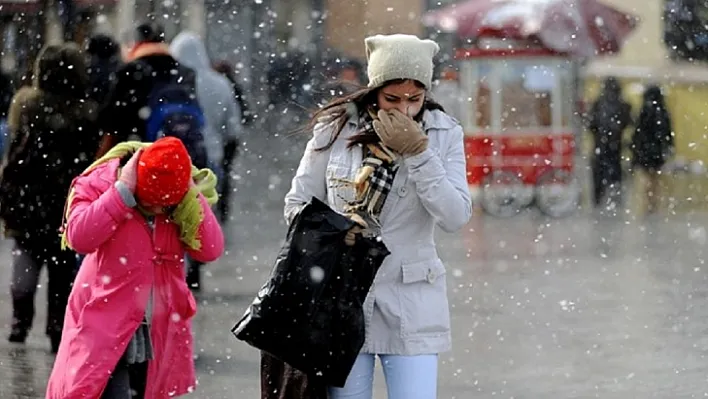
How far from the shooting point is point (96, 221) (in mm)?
5414

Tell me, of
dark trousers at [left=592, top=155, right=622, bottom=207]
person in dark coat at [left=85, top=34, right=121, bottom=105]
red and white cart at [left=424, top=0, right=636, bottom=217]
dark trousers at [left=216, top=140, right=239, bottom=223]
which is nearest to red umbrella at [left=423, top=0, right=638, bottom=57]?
red and white cart at [left=424, top=0, right=636, bottom=217]

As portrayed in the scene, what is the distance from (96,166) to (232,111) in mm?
7143

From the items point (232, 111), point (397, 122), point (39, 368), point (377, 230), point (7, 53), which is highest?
point (7, 53)

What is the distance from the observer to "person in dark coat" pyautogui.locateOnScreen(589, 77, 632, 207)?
20547 mm

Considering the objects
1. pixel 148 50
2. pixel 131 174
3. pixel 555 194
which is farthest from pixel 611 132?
pixel 131 174

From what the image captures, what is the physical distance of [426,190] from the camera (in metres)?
4.65

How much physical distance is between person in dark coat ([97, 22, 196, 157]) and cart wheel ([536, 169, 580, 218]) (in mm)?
9792

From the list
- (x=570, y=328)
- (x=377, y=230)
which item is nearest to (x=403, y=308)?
(x=377, y=230)

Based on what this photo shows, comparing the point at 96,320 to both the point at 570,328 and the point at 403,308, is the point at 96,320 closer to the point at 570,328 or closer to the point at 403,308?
the point at 403,308

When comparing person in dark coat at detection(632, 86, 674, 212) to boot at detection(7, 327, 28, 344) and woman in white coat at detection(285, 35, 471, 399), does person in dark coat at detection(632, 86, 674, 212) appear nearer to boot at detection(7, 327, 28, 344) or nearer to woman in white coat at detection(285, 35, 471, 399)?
boot at detection(7, 327, 28, 344)

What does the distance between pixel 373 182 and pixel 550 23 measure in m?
16.0

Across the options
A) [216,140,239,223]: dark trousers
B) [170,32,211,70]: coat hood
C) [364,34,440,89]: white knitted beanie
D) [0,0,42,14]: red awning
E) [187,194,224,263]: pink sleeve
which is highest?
[0,0,42,14]: red awning

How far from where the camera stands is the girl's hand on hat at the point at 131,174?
5.44 m

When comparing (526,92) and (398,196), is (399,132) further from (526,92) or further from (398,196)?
(526,92)
